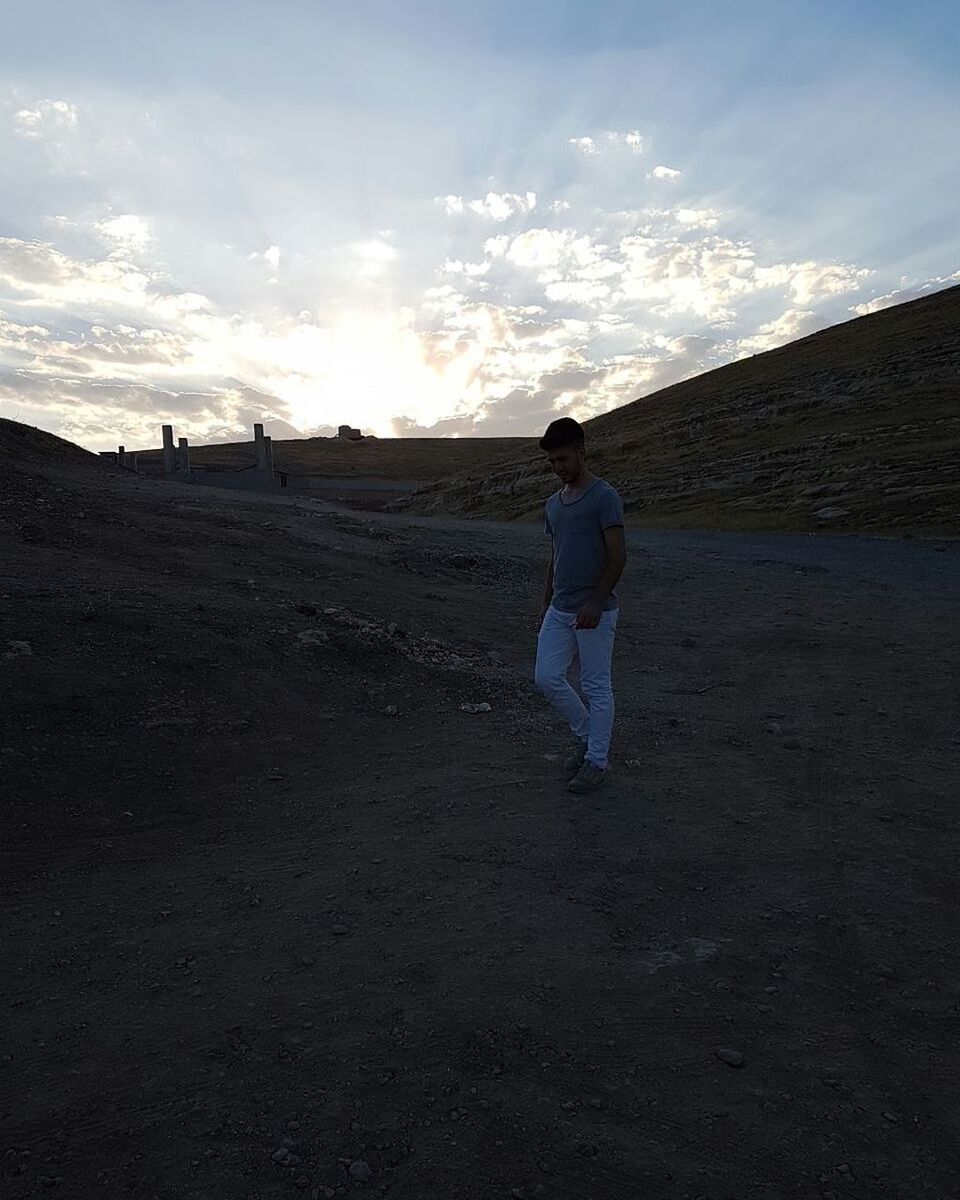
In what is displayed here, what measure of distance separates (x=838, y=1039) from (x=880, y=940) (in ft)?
2.43

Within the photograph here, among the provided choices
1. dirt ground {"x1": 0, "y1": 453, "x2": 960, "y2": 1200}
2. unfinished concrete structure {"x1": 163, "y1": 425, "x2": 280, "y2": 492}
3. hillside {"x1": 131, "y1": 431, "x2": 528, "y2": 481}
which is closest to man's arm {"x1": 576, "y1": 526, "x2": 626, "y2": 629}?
dirt ground {"x1": 0, "y1": 453, "x2": 960, "y2": 1200}

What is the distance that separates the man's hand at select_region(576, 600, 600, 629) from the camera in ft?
16.1

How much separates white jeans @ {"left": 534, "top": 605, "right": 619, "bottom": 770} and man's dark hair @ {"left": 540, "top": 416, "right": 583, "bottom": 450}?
1007mm

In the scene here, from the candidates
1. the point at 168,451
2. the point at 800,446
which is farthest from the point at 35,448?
the point at 800,446

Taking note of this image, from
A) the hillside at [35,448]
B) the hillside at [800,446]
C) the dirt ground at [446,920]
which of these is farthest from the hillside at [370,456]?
the dirt ground at [446,920]

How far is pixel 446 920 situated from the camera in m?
3.65

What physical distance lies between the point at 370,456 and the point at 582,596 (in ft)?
323

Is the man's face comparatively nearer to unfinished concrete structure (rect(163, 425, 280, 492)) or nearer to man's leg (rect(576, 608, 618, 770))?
man's leg (rect(576, 608, 618, 770))

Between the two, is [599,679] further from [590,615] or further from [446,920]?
[446,920]

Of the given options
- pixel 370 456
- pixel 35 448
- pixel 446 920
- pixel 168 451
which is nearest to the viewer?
pixel 446 920

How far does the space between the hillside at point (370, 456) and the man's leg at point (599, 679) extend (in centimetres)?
6529

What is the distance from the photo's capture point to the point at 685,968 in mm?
3328

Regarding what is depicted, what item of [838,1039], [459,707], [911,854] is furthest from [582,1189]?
[459,707]

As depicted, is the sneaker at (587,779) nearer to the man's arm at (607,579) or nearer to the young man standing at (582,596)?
the young man standing at (582,596)
